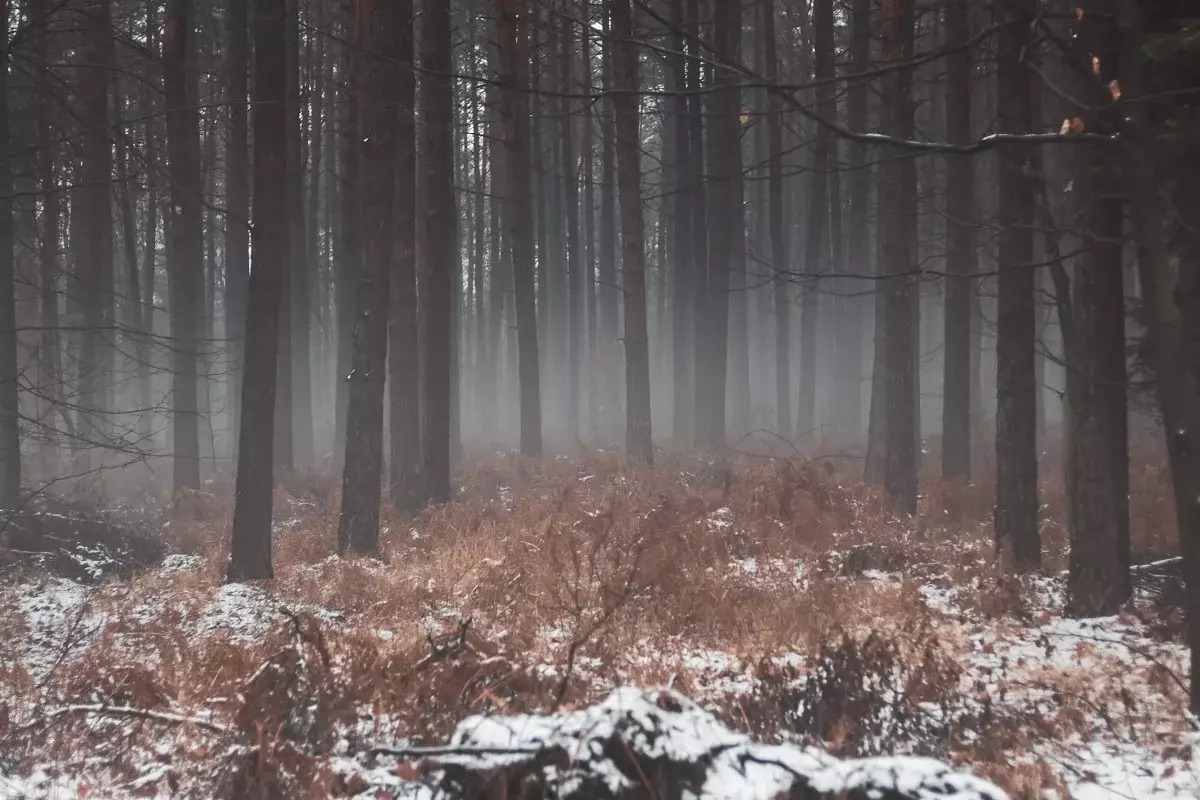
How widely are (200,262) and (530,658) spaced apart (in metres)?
13.4

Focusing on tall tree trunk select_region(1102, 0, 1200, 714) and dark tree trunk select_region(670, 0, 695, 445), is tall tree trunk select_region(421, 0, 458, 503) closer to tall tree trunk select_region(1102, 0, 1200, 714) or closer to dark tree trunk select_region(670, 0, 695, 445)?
dark tree trunk select_region(670, 0, 695, 445)

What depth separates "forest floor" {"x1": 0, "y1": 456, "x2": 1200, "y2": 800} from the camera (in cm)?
450

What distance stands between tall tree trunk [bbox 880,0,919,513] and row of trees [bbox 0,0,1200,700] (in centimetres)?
4

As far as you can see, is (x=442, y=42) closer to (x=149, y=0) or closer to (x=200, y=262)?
(x=149, y=0)

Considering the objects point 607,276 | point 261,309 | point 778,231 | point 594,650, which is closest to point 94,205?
point 261,309

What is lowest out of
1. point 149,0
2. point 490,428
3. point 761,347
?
point 490,428

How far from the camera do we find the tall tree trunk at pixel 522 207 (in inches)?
575

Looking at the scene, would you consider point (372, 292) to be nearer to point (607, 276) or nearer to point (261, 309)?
point (261, 309)

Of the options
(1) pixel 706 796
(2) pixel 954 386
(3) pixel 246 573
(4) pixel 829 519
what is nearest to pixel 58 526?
(3) pixel 246 573

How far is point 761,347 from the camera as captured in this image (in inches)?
1496

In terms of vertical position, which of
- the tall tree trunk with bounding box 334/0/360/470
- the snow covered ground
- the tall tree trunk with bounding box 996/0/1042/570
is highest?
the tall tree trunk with bounding box 334/0/360/470

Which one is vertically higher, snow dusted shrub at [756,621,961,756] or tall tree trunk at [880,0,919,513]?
tall tree trunk at [880,0,919,513]

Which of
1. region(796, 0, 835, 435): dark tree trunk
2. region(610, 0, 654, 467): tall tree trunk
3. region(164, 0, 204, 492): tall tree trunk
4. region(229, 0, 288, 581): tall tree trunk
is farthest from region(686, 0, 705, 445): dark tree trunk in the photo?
region(229, 0, 288, 581): tall tree trunk

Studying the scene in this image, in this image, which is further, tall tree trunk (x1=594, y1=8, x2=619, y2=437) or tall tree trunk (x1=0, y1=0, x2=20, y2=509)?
tall tree trunk (x1=594, y1=8, x2=619, y2=437)
